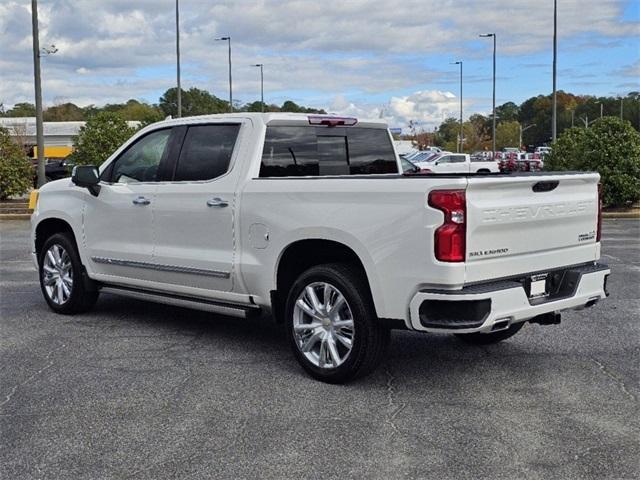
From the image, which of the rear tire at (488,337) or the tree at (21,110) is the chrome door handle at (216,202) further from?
the tree at (21,110)

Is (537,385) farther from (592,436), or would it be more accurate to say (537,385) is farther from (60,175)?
(60,175)

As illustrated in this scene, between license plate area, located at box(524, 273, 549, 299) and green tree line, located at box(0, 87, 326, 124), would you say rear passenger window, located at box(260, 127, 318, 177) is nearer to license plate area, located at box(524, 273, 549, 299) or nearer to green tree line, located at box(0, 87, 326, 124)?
license plate area, located at box(524, 273, 549, 299)

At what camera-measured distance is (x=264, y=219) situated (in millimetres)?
5793

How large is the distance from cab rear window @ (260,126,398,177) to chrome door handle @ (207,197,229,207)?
38 centimetres

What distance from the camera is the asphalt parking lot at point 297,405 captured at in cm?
407

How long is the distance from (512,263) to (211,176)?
8.31 ft

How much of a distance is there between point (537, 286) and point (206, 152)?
9.38ft

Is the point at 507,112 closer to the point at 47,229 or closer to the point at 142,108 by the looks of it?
the point at 142,108

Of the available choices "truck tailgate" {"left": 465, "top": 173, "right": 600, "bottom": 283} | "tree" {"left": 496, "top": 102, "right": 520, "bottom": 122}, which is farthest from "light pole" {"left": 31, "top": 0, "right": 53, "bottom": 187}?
"tree" {"left": 496, "top": 102, "right": 520, "bottom": 122}

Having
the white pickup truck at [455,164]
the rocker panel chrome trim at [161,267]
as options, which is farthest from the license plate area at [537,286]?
the white pickup truck at [455,164]

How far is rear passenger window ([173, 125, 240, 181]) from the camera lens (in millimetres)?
6348

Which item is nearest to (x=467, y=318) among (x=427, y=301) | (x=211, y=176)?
(x=427, y=301)

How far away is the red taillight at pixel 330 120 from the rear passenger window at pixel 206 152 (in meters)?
0.64

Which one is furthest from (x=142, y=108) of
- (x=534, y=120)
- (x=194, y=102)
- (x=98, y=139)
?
(x=98, y=139)
